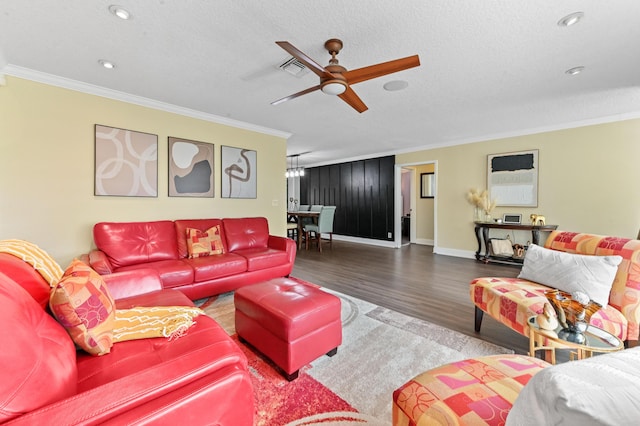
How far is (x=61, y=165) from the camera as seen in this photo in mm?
2801

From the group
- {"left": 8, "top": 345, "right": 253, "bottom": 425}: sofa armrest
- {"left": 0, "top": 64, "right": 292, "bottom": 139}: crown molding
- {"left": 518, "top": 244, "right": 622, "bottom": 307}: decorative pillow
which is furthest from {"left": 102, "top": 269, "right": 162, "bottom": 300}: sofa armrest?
{"left": 518, "top": 244, "right": 622, "bottom": 307}: decorative pillow

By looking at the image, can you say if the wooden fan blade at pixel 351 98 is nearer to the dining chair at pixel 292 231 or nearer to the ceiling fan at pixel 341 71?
the ceiling fan at pixel 341 71

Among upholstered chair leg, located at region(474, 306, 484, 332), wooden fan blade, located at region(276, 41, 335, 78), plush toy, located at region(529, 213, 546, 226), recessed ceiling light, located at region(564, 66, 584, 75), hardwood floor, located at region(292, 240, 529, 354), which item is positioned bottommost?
hardwood floor, located at region(292, 240, 529, 354)

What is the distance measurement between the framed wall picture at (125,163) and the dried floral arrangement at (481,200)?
18.2 ft

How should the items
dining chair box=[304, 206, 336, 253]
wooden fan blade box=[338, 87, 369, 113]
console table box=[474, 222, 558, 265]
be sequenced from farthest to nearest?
dining chair box=[304, 206, 336, 253] < console table box=[474, 222, 558, 265] < wooden fan blade box=[338, 87, 369, 113]

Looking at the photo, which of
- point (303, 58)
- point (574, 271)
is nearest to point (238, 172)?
point (303, 58)

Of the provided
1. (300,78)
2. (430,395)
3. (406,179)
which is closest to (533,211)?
(406,179)

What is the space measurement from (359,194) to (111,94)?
5.69 m

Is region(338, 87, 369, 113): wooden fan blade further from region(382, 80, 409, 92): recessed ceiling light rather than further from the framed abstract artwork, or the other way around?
the framed abstract artwork

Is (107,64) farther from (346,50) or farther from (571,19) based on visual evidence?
(571,19)

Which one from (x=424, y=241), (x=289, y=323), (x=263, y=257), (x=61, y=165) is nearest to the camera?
(x=289, y=323)

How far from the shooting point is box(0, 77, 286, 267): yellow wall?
101 inches

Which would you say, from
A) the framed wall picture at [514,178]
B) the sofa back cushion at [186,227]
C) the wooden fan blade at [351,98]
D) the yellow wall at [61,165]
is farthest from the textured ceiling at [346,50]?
the sofa back cushion at [186,227]

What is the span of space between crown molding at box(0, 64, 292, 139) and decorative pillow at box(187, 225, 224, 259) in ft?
5.58
